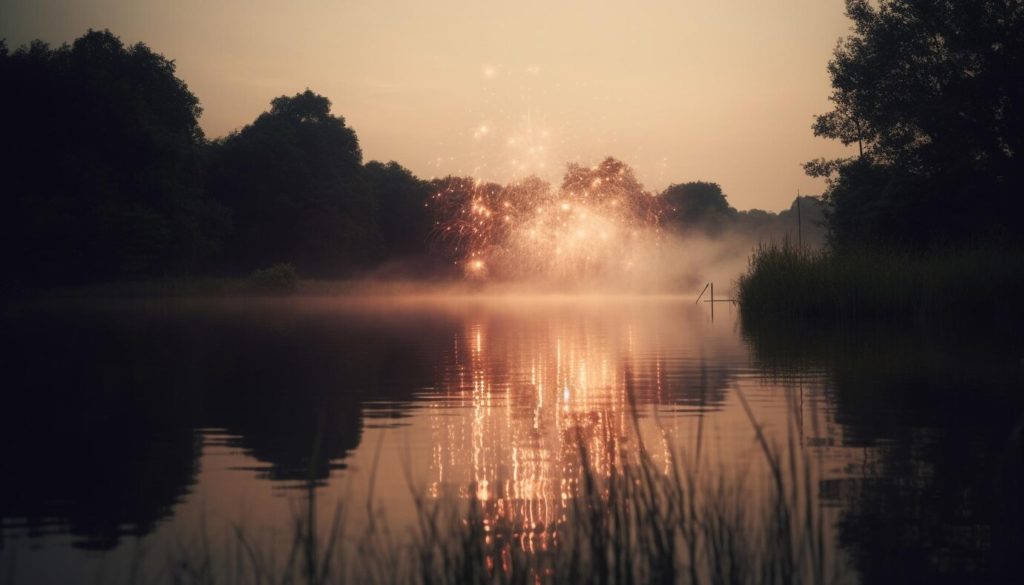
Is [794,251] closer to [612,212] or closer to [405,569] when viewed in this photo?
[405,569]

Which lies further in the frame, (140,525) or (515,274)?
(515,274)

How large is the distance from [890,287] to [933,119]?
17.3 meters

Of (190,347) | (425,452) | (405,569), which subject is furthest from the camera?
(190,347)

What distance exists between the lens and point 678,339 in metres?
28.9

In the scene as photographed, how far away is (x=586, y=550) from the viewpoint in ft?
22.5

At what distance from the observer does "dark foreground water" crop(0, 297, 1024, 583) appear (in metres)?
7.32

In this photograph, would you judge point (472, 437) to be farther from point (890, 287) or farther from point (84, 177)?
point (84, 177)

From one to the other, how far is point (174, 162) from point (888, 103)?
159 feet

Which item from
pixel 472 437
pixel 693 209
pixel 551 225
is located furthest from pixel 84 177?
pixel 693 209

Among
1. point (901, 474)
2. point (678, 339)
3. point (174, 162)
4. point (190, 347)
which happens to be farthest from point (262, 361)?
point (174, 162)

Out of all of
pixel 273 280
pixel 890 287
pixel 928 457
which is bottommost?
pixel 928 457

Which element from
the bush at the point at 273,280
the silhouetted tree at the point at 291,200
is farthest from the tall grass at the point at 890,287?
the silhouetted tree at the point at 291,200

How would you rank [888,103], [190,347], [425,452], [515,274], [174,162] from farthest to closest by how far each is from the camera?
[515,274] < [174,162] < [888,103] < [190,347] < [425,452]

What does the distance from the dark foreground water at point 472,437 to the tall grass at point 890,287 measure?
7.88m
